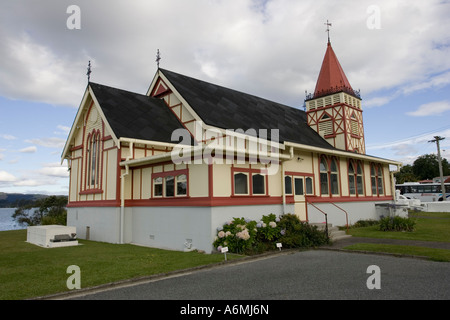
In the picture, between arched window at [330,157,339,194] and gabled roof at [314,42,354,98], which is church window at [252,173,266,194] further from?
gabled roof at [314,42,354,98]

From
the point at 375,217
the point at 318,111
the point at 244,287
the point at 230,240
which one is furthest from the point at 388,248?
the point at 318,111

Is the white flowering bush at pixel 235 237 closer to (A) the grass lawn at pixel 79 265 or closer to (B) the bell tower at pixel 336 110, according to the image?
(A) the grass lawn at pixel 79 265

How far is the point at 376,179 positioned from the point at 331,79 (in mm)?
8000

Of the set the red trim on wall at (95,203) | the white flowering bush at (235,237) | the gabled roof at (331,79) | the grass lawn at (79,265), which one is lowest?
the grass lawn at (79,265)

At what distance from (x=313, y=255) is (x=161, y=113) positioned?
37.9 feet

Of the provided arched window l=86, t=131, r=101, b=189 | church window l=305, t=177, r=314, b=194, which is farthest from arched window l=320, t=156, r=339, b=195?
arched window l=86, t=131, r=101, b=189

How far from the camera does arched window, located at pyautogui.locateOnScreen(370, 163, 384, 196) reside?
72.2ft

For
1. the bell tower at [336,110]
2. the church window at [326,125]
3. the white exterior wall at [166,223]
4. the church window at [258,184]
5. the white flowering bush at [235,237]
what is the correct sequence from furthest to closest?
the church window at [326,125] → the bell tower at [336,110] → the church window at [258,184] → the white exterior wall at [166,223] → the white flowering bush at [235,237]

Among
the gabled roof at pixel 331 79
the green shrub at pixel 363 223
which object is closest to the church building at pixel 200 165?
the gabled roof at pixel 331 79

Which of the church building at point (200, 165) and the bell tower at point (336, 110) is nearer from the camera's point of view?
the church building at point (200, 165)

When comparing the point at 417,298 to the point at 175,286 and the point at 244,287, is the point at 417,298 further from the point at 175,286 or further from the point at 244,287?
the point at 175,286

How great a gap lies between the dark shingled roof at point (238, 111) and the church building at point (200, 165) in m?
0.11

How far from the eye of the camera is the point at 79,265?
30.6 ft

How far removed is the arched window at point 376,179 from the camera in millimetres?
22016
